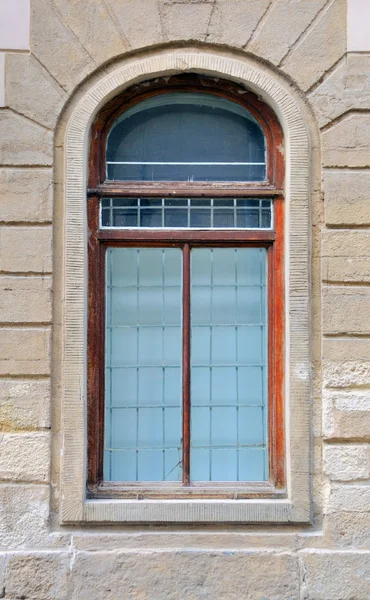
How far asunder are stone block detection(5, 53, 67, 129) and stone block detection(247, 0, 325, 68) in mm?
1327

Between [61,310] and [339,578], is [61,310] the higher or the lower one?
the higher one

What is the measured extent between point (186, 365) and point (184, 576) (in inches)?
51.9

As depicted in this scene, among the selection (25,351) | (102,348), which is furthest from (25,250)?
(102,348)

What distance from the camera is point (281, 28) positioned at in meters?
4.61

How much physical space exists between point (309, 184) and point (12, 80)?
203cm

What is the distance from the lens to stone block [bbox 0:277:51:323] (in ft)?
14.7

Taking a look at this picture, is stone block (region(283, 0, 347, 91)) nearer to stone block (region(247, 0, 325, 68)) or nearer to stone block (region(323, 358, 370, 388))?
stone block (region(247, 0, 325, 68))

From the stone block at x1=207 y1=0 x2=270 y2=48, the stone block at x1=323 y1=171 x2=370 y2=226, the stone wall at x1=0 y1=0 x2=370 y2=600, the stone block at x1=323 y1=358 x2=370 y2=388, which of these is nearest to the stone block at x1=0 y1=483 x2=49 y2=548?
the stone wall at x1=0 y1=0 x2=370 y2=600

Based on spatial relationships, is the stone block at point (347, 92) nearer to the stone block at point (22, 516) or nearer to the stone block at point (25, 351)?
the stone block at point (25, 351)

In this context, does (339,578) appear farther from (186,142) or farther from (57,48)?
(57,48)

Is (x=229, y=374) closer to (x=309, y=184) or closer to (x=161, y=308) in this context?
(x=161, y=308)

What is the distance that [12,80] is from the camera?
15.0ft

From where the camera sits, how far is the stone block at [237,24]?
461cm

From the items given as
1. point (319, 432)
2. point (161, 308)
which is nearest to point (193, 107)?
point (161, 308)
